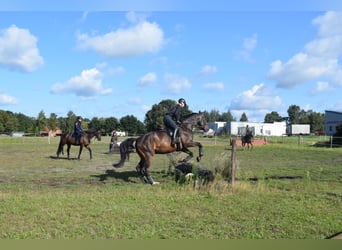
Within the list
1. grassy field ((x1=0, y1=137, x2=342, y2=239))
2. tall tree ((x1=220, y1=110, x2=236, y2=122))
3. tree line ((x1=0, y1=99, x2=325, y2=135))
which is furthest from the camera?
tall tree ((x1=220, y1=110, x2=236, y2=122))

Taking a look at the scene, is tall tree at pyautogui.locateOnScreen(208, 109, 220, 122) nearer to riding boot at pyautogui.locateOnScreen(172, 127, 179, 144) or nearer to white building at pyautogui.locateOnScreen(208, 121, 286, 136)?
white building at pyautogui.locateOnScreen(208, 121, 286, 136)

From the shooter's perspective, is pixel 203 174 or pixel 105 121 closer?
pixel 203 174

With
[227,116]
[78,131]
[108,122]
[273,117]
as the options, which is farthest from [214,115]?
[78,131]

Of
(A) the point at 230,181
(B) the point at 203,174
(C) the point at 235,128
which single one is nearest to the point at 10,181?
(B) the point at 203,174

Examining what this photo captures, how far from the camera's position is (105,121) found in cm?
9350

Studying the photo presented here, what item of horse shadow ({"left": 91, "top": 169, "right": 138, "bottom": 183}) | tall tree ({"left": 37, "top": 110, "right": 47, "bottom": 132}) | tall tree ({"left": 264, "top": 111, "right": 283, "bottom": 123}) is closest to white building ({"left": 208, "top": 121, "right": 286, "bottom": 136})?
tall tree ({"left": 37, "top": 110, "right": 47, "bottom": 132})

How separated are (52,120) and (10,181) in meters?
83.1

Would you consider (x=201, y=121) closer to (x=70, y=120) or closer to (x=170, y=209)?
(x=170, y=209)

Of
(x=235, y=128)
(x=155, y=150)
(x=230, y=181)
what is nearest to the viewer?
(x=230, y=181)

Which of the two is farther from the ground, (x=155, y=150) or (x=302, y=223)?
(x=155, y=150)

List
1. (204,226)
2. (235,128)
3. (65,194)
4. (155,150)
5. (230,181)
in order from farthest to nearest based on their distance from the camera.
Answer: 1. (235,128)
2. (155,150)
3. (230,181)
4. (65,194)
5. (204,226)

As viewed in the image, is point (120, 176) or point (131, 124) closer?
point (120, 176)

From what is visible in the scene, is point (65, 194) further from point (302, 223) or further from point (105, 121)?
point (105, 121)

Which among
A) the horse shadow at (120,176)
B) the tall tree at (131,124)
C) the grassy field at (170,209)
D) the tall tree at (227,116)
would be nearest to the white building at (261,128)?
the tall tree at (131,124)
